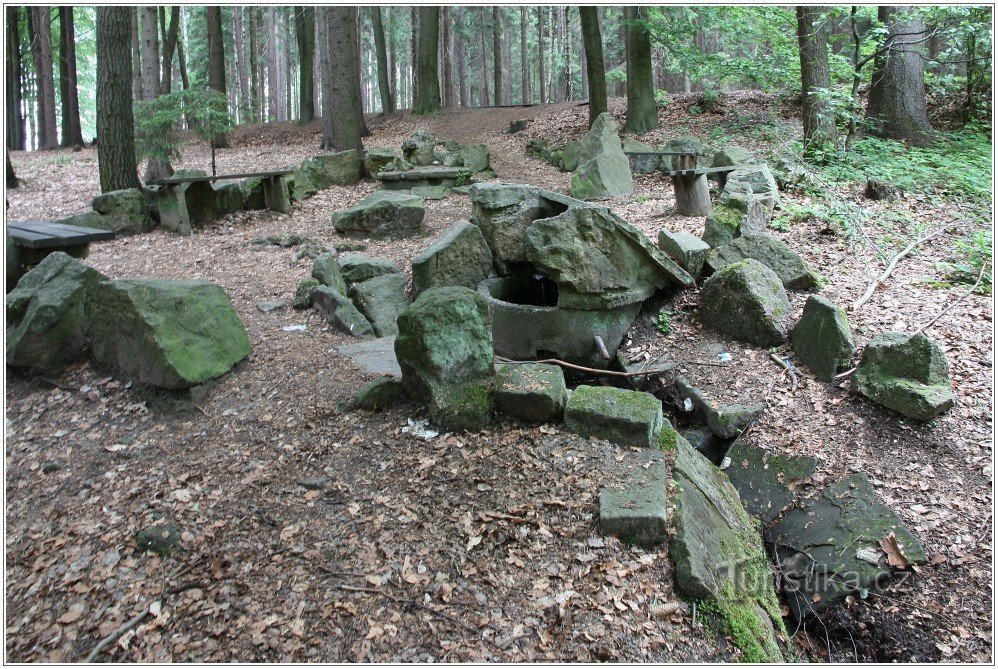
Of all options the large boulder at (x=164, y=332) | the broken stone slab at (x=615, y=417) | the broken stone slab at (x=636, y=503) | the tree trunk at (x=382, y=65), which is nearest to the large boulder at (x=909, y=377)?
the broken stone slab at (x=615, y=417)

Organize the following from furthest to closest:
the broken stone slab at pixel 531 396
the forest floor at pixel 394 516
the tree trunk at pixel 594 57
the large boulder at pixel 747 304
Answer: the tree trunk at pixel 594 57
the large boulder at pixel 747 304
the broken stone slab at pixel 531 396
the forest floor at pixel 394 516

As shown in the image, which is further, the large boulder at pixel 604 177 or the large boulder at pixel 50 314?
the large boulder at pixel 604 177

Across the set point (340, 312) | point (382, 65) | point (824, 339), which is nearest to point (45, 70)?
point (382, 65)

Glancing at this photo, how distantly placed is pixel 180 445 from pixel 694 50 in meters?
12.0

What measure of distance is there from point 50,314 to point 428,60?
1518 centimetres

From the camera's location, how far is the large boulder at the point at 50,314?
15.2 ft

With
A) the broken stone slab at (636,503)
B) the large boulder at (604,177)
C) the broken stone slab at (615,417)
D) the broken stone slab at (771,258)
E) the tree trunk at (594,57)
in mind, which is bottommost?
the broken stone slab at (636,503)

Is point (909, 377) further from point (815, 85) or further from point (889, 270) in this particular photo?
point (815, 85)

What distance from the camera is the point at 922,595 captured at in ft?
12.1

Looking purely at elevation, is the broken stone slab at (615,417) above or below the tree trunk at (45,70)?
below

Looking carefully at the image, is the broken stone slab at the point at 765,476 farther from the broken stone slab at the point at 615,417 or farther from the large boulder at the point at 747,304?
the large boulder at the point at 747,304

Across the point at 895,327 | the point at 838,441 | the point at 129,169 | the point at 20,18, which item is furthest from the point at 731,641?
the point at 20,18

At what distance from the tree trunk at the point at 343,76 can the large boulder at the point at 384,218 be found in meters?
4.44

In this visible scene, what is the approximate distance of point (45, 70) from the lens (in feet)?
57.7
